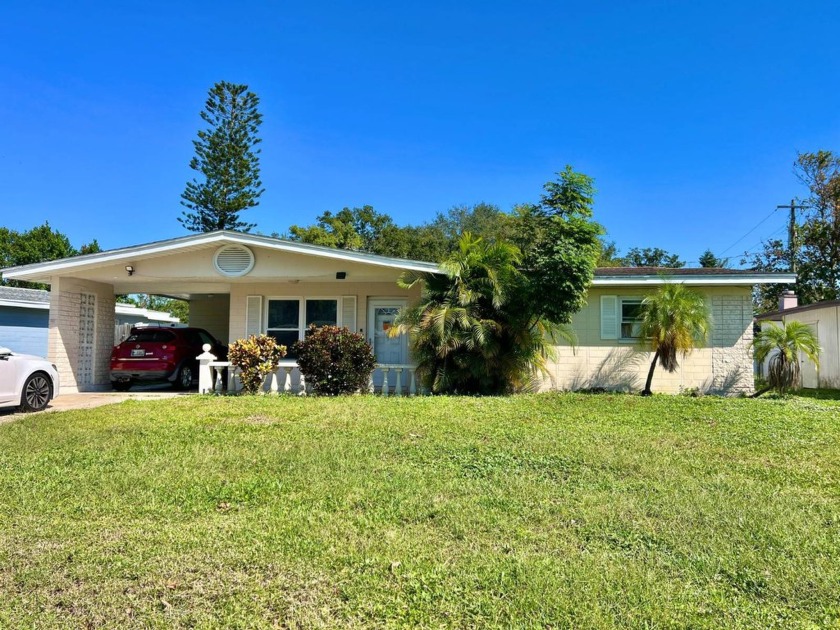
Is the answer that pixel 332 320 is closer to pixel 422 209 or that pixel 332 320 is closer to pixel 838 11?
pixel 838 11

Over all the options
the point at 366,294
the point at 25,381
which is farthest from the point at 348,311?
the point at 25,381

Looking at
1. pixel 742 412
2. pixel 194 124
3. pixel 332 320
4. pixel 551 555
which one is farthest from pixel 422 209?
pixel 551 555

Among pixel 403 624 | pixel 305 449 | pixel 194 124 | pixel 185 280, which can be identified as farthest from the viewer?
pixel 194 124

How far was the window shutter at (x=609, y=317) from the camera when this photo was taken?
39.9 feet

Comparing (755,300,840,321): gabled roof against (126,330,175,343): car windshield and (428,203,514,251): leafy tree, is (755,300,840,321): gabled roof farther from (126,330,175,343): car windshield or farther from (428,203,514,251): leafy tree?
(428,203,514,251): leafy tree

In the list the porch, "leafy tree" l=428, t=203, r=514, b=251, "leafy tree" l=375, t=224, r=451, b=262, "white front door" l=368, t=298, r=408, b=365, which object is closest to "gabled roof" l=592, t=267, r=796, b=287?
the porch

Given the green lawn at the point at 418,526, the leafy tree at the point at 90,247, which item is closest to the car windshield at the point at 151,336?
the green lawn at the point at 418,526

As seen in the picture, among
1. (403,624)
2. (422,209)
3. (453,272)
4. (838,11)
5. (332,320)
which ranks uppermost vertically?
(422,209)

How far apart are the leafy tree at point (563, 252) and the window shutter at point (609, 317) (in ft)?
7.18

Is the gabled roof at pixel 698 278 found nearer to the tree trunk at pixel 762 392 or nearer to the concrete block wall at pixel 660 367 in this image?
the concrete block wall at pixel 660 367

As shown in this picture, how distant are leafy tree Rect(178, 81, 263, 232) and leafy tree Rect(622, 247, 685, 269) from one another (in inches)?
1154

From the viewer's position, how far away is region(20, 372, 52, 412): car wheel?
352 inches

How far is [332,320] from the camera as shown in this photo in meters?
13.6

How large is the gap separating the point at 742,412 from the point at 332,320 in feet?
30.1
